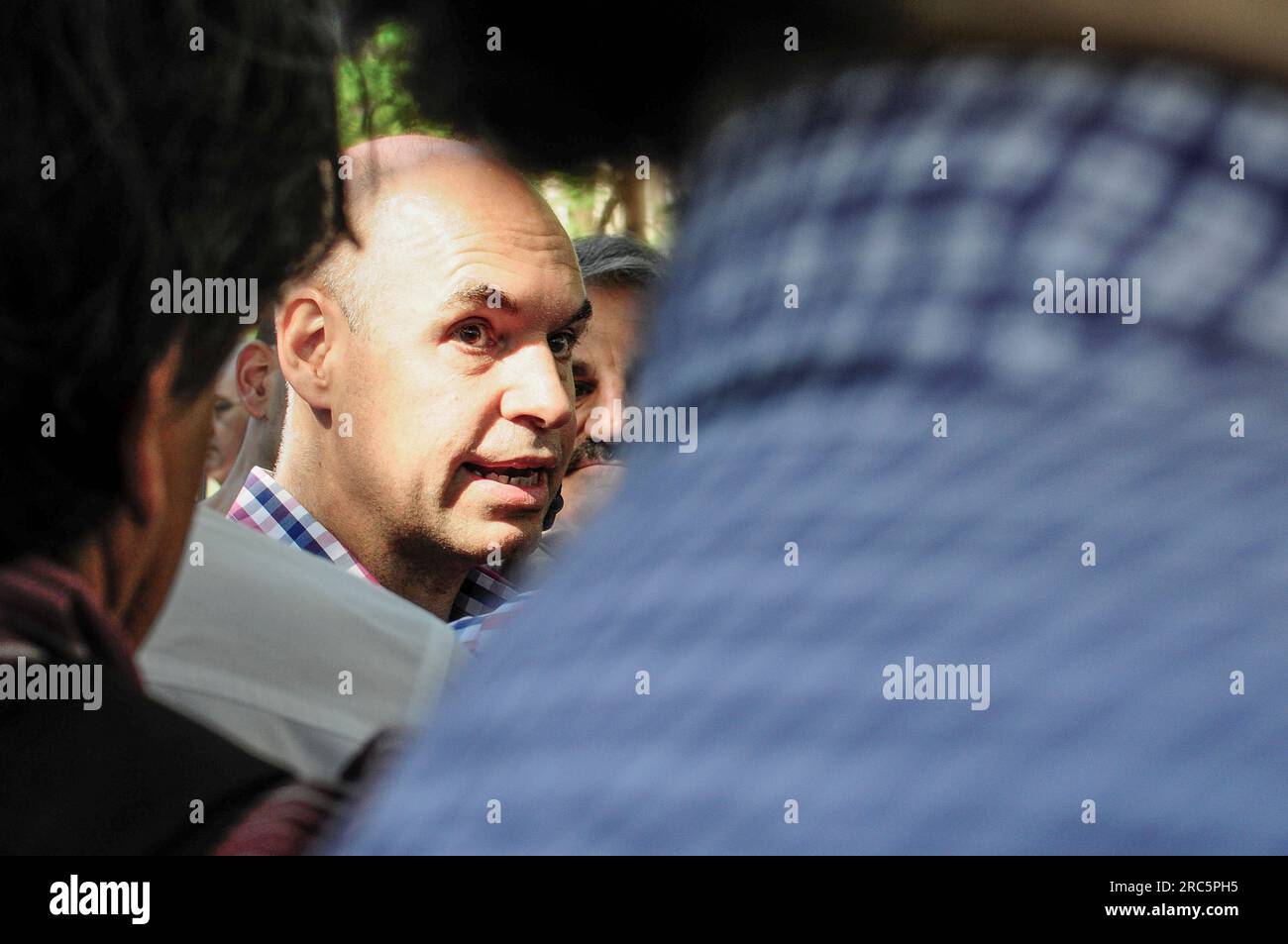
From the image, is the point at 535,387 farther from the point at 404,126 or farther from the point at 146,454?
the point at 146,454

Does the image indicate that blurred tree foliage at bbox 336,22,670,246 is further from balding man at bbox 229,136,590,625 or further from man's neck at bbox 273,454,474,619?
man's neck at bbox 273,454,474,619

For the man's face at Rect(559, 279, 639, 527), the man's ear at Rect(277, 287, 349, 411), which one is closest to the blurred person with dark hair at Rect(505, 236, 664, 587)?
the man's face at Rect(559, 279, 639, 527)

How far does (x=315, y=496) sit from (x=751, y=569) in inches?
41.3

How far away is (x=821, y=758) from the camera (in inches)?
20.5

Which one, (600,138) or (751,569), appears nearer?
(751,569)

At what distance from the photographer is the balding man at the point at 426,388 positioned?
1.54 m

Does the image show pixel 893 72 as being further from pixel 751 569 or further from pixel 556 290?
pixel 556 290

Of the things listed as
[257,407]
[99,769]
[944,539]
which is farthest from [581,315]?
[944,539]

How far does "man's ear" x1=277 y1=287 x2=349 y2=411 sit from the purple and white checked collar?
0.35 ft

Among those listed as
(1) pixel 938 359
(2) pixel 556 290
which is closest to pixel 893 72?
(1) pixel 938 359

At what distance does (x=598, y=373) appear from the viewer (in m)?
1.51

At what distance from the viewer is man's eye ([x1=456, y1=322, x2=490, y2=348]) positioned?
5.13 ft
